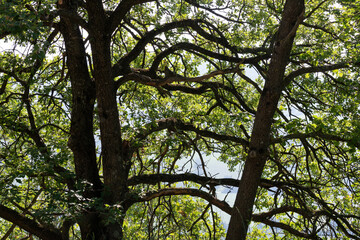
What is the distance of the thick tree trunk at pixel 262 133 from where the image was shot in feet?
15.0

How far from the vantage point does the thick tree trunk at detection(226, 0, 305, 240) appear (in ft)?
15.0

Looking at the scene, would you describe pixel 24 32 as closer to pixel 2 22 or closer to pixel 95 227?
pixel 2 22

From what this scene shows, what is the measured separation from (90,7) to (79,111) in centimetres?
162

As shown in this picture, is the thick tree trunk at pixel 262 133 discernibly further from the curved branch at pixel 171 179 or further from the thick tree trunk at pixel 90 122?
the thick tree trunk at pixel 90 122

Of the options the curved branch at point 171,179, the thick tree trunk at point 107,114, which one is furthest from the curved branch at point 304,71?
the thick tree trunk at point 107,114

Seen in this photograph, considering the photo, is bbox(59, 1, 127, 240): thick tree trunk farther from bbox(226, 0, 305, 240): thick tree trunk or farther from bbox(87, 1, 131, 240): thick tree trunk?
bbox(226, 0, 305, 240): thick tree trunk

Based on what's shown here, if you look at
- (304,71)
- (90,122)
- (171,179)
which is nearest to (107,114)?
(90,122)

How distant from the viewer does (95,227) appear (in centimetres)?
525

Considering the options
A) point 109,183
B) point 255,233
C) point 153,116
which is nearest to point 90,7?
point 153,116

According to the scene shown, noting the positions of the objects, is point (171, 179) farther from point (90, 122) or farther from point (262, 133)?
point (262, 133)

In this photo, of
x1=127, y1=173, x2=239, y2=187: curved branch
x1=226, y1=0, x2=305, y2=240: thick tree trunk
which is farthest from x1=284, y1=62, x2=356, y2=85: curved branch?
x1=127, y1=173, x2=239, y2=187: curved branch

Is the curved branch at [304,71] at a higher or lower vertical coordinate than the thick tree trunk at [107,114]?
higher

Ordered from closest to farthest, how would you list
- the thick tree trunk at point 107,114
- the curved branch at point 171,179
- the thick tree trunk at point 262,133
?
the thick tree trunk at point 262,133, the thick tree trunk at point 107,114, the curved branch at point 171,179

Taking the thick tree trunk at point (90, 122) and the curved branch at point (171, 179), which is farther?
the curved branch at point (171, 179)
